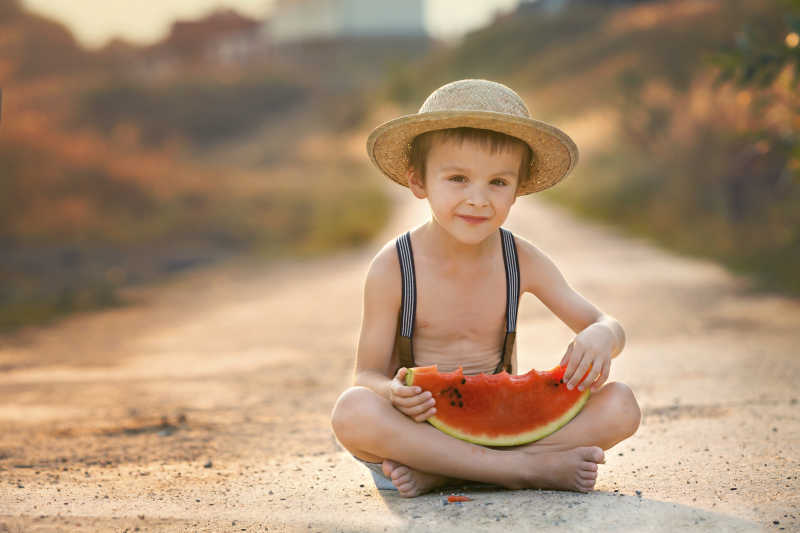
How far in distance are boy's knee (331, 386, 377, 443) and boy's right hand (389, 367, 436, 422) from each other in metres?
0.09

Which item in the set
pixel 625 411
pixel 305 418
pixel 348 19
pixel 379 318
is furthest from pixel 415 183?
pixel 348 19

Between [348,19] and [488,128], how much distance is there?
5441 cm

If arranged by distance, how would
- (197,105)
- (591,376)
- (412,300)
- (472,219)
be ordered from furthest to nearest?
1. (197,105)
2. (412,300)
3. (472,219)
4. (591,376)

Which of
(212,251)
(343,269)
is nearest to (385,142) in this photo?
(343,269)

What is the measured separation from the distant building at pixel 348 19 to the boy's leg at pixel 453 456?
178 ft

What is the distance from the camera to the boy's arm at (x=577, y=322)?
2846 mm

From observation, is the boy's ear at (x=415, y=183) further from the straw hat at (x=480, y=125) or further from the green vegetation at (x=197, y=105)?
the green vegetation at (x=197, y=105)

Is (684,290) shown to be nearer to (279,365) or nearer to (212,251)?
(279,365)

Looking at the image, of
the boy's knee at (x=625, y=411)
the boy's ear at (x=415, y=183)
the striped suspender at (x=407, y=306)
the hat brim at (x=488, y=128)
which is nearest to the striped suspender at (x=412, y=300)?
the striped suspender at (x=407, y=306)

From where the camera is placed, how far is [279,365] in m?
6.02

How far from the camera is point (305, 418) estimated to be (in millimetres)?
4484

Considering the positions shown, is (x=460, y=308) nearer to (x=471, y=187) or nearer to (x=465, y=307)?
(x=465, y=307)

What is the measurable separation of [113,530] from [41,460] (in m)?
1.32

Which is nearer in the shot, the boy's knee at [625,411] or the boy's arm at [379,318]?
the boy's knee at [625,411]
